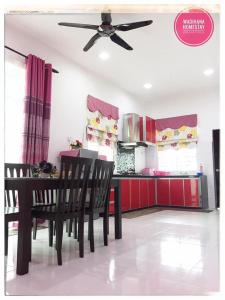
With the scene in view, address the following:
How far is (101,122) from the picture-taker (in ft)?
17.4

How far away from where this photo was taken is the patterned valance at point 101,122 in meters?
4.94

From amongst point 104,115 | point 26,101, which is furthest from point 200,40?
point 104,115

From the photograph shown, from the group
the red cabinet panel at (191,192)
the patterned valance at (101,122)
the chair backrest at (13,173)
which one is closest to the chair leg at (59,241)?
the chair backrest at (13,173)

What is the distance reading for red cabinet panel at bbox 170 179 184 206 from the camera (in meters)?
5.89

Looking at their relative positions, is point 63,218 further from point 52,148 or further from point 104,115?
point 104,115

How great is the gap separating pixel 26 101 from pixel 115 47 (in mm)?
1777

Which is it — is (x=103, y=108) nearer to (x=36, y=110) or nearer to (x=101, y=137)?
(x=101, y=137)

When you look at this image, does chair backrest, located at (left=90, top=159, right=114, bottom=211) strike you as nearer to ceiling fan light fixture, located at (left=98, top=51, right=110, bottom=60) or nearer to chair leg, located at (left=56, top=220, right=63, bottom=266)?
chair leg, located at (left=56, top=220, right=63, bottom=266)

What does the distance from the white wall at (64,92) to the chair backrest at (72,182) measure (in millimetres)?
1920

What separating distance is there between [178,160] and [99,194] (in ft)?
14.6

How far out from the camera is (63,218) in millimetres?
2000

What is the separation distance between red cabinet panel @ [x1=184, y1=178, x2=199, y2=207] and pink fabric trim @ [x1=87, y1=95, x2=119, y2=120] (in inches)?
91.2

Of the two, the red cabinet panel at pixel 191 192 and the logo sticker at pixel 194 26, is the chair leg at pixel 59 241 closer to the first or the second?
the logo sticker at pixel 194 26

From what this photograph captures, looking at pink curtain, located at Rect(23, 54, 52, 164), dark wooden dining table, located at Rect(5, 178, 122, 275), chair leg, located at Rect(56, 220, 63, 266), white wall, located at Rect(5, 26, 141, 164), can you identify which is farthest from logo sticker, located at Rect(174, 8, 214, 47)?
white wall, located at Rect(5, 26, 141, 164)
